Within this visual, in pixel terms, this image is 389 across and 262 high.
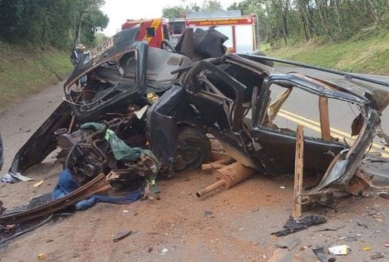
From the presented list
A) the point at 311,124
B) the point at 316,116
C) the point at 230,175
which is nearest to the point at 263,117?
the point at 230,175

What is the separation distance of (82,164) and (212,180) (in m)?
1.65

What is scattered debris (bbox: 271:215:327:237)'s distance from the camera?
475 cm

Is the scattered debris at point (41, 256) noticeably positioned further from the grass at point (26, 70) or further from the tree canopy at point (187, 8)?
the tree canopy at point (187, 8)

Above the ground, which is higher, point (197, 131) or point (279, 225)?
point (197, 131)

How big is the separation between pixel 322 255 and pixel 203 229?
1361 mm

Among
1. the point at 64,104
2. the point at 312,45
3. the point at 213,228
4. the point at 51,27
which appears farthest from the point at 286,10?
the point at 213,228

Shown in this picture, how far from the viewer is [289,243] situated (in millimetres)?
4484

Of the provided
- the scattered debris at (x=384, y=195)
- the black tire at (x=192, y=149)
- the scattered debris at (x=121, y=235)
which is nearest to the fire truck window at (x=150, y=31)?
the black tire at (x=192, y=149)

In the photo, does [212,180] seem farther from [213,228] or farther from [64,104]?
Result: [64,104]

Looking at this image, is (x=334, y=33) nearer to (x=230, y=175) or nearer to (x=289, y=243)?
(x=230, y=175)

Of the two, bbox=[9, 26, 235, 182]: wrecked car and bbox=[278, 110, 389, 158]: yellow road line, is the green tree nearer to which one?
bbox=[278, 110, 389, 158]: yellow road line

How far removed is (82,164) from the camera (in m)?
6.55

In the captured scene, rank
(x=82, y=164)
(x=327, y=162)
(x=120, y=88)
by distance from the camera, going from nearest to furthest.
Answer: (x=327, y=162) → (x=82, y=164) → (x=120, y=88)

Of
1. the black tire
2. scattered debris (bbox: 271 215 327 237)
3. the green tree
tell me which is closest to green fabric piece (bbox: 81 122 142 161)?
the black tire
